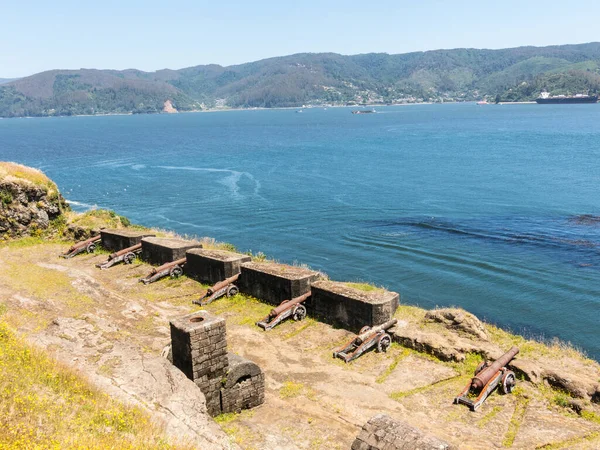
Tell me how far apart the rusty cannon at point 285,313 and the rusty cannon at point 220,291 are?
2407 millimetres

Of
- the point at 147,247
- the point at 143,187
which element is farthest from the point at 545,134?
the point at 147,247

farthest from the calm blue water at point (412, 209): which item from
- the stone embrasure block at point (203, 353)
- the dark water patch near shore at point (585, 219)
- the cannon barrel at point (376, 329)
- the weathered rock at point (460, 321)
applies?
the stone embrasure block at point (203, 353)

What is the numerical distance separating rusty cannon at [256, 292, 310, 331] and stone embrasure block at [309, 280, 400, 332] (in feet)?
1.25

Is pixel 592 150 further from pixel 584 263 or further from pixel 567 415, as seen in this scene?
pixel 567 415

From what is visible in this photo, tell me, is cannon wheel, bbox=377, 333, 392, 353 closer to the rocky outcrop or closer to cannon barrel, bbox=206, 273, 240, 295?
cannon barrel, bbox=206, 273, 240, 295

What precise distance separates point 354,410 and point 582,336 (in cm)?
1314

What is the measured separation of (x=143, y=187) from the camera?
53938 mm

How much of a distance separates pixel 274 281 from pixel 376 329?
4.16 m

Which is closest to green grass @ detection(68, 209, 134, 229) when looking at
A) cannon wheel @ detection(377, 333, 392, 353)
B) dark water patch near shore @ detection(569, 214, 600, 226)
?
cannon wheel @ detection(377, 333, 392, 353)

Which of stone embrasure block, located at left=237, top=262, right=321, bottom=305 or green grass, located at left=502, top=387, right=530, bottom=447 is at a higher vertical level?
stone embrasure block, located at left=237, top=262, right=321, bottom=305

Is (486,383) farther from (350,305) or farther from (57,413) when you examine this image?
(57,413)

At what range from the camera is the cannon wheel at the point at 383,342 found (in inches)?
524

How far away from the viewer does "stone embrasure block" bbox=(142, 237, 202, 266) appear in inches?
782

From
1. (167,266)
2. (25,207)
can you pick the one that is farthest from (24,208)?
(167,266)
